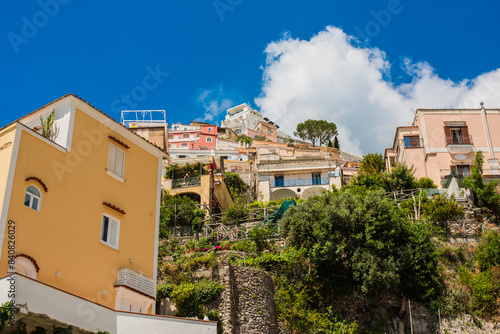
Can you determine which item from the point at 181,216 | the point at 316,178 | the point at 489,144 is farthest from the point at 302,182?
the point at 489,144

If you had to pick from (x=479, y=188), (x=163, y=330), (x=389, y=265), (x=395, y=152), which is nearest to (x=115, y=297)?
(x=163, y=330)

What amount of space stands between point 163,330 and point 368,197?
46.0ft

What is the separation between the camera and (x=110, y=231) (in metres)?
17.7

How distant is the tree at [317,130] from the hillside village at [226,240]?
36089 millimetres

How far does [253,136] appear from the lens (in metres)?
88.6

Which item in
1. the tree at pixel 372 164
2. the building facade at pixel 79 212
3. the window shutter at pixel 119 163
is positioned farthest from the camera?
the tree at pixel 372 164

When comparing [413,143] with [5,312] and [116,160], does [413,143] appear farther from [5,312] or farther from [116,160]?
[5,312]

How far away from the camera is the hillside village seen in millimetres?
14797

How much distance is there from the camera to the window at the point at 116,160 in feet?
61.1

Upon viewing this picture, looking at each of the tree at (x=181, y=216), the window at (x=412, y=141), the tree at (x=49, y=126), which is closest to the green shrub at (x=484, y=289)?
the tree at (x=181, y=216)

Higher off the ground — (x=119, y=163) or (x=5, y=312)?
(x=119, y=163)

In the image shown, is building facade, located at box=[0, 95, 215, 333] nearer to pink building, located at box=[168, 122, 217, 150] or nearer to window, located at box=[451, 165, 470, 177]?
window, located at box=[451, 165, 470, 177]

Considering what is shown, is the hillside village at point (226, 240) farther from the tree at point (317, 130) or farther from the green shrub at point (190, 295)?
the tree at point (317, 130)

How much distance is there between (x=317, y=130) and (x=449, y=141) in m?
41.1
